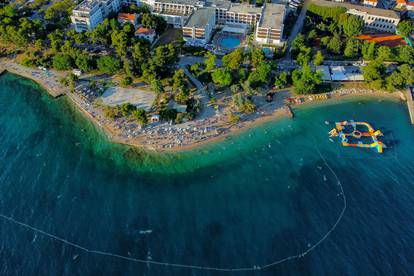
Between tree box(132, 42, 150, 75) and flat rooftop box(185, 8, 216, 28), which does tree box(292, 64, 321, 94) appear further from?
tree box(132, 42, 150, 75)

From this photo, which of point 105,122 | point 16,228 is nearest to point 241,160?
point 105,122

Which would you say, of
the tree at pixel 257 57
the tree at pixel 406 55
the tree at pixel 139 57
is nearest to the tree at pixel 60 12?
the tree at pixel 139 57

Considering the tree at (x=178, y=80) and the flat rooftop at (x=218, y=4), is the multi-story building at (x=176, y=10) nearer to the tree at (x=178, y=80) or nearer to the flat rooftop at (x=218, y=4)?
the flat rooftop at (x=218, y=4)

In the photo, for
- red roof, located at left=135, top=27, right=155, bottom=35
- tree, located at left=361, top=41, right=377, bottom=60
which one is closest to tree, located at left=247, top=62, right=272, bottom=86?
tree, located at left=361, top=41, right=377, bottom=60

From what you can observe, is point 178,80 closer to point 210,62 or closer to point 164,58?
point 164,58

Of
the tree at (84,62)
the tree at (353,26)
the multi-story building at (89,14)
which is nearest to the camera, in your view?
the tree at (84,62)

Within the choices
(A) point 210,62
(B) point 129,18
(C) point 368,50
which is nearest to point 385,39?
(C) point 368,50
